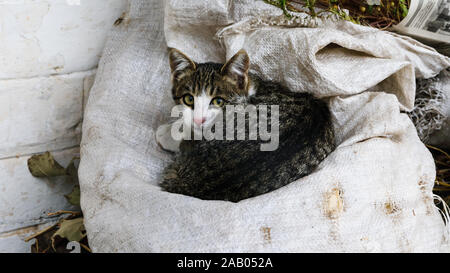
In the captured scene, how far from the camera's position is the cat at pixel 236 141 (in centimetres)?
107

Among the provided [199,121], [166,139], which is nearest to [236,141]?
[199,121]

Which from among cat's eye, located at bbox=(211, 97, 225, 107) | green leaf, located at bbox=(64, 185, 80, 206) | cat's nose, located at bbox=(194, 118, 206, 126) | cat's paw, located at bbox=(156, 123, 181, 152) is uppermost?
cat's eye, located at bbox=(211, 97, 225, 107)

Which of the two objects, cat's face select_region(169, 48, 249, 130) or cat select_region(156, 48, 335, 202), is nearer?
cat select_region(156, 48, 335, 202)

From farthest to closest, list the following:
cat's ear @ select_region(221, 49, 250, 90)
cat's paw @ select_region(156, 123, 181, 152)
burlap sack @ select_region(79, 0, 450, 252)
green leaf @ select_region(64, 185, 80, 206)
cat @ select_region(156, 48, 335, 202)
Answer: green leaf @ select_region(64, 185, 80, 206) < cat's paw @ select_region(156, 123, 181, 152) < cat's ear @ select_region(221, 49, 250, 90) < cat @ select_region(156, 48, 335, 202) < burlap sack @ select_region(79, 0, 450, 252)

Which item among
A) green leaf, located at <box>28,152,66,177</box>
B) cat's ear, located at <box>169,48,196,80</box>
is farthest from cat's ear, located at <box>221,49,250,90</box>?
green leaf, located at <box>28,152,66,177</box>

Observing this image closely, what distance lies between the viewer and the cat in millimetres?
1069

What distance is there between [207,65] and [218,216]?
1.76 feet

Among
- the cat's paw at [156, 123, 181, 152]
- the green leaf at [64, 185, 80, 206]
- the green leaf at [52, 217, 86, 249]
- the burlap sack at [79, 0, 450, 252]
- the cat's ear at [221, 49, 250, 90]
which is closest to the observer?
the burlap sack at [79, 0, 450, 252]

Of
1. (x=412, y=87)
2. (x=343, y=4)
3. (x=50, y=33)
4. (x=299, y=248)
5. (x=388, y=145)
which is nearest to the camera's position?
(x=299, y=248)

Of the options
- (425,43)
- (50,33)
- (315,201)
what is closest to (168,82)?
(50,33)

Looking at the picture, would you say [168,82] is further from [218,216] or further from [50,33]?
[218,216]

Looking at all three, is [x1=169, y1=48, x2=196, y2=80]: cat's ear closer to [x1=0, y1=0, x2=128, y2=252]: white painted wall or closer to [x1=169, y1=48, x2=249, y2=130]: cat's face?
[x1=169, y1=48, x2=249, y2=130]: cat's face

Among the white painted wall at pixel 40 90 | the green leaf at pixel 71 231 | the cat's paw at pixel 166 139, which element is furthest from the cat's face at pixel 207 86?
the green leaf at pixel 71 231

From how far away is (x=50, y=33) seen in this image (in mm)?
1467
